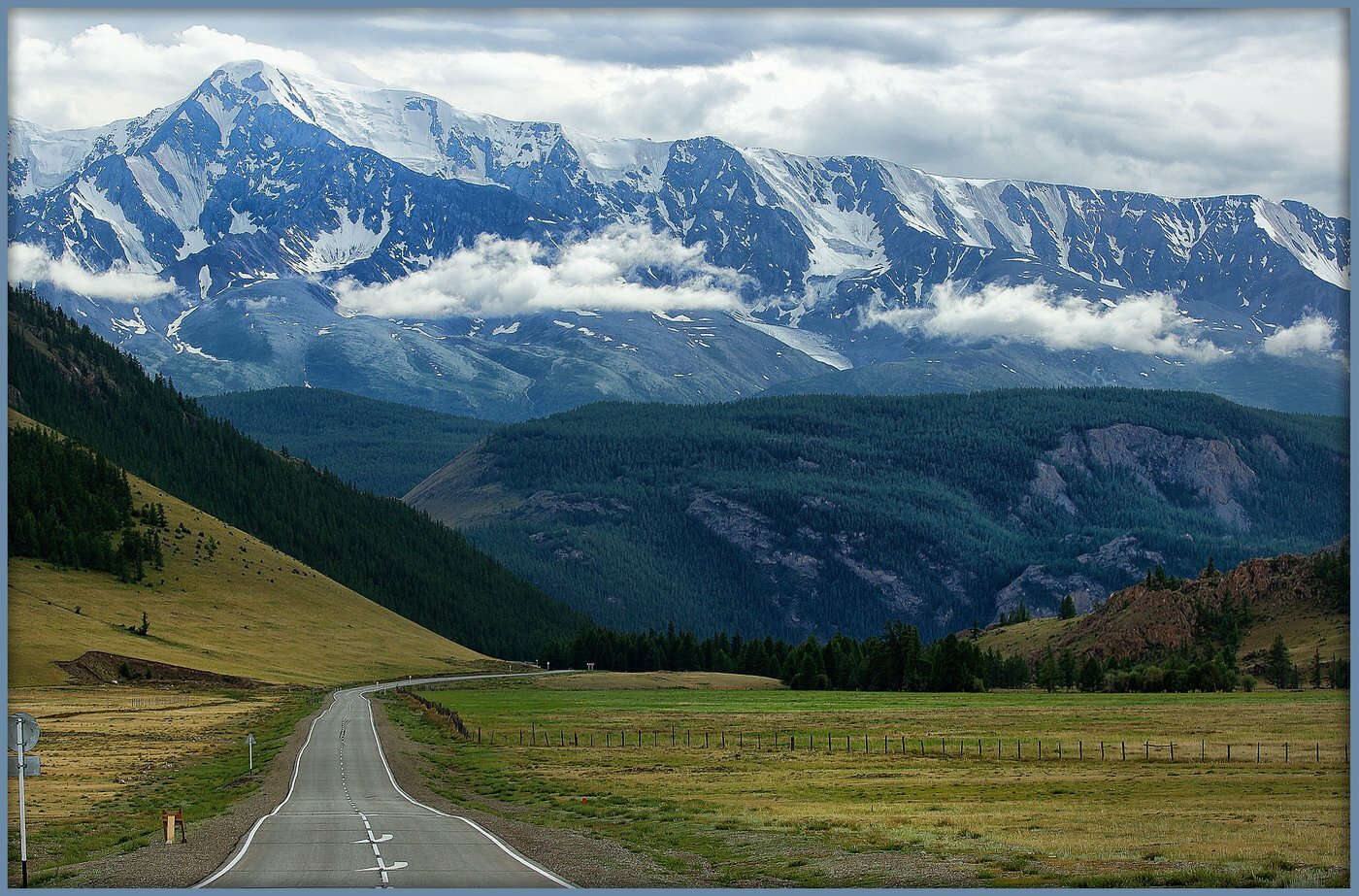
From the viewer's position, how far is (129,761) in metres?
96.3

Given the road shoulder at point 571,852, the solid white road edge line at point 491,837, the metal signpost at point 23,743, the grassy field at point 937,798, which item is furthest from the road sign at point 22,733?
the grassy field at point 937,798

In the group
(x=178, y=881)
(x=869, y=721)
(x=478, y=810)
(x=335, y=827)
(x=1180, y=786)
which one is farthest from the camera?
(x=869, y=721)

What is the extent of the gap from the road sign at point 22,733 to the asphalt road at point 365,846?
636 cm

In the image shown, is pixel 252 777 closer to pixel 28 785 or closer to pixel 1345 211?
pixel 28 785

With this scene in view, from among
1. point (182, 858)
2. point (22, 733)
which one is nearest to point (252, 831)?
point (182, 858)

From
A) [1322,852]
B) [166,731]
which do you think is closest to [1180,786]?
[1322,852]

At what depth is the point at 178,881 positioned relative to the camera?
4688 centimetres

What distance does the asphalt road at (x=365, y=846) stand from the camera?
4600 centimetres

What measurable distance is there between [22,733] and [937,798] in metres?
41.7

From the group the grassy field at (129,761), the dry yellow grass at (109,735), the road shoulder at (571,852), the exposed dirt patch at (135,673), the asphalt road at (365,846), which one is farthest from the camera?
the exposed dirt patch at (135,673)

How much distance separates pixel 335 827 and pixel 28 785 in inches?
1236

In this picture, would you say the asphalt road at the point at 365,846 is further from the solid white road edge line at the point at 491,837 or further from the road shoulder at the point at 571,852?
the road shoulder at the point at 571,852

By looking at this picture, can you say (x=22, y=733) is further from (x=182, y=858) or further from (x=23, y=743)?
(x=182, y=858)

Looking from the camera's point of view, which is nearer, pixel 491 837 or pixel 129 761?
pixel 491 837
